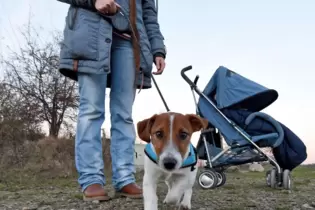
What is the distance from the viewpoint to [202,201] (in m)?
4.08

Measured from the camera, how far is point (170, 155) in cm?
293

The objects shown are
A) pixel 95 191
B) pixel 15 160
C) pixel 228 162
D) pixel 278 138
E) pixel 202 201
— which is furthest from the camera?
pixel 15 160

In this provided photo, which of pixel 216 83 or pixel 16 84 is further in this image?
pixel 16 84

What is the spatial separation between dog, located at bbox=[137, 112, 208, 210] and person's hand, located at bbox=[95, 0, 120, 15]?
0.91m

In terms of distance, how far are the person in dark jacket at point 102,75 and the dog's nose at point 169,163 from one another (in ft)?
2.84

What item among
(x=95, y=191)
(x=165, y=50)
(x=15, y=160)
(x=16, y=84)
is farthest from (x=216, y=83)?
(x=16, y=84)

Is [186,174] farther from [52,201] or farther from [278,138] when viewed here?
[278,138]

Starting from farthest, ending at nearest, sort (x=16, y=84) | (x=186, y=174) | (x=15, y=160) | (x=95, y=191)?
(x=16, y=84), (x=15, y=160), (x=95, y=191), (x=186, y=174)

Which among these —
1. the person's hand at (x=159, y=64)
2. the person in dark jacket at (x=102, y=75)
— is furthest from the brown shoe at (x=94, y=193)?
the person's hand at (x=159, y=64)

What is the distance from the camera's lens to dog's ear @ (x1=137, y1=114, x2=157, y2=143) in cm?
332

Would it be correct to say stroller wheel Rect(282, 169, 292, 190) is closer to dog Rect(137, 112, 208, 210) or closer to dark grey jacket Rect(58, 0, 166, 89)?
dog Rect(137, 112, 208, 210)

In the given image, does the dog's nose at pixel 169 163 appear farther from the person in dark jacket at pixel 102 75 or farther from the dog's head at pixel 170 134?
the person in dark jacket at pixel 102 75

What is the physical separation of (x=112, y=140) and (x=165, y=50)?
3.27ft

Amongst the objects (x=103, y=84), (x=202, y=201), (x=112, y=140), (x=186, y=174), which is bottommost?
(x=202, y=201)
